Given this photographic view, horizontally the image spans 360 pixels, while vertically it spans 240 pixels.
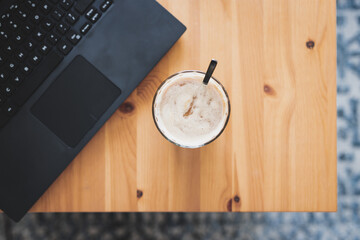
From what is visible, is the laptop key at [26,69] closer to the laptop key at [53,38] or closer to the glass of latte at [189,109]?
the laptop key at [53,38]

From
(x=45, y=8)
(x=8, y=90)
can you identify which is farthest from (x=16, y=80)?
(x=45, y=8)

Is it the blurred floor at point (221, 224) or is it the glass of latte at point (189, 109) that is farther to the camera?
the blurred floor at point (221, 224)

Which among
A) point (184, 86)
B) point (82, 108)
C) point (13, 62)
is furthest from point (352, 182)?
point (13, 62)

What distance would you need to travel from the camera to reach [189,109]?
495mm

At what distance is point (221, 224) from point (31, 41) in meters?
0.73

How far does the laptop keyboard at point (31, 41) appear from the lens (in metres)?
0.47

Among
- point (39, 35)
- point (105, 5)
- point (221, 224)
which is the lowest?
point (221, 224)

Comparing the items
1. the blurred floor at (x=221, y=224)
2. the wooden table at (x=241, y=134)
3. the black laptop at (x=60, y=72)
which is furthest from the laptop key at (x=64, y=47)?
the blurred floor at (x=221, y=224)

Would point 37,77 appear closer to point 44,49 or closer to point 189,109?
point 44,49

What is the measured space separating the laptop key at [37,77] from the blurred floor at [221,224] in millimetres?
554

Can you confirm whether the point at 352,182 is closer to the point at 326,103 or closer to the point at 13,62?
the point at 326,103

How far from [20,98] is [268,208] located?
0.44 m

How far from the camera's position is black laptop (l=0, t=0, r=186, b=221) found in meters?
0.47

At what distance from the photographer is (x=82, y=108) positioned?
19.1 inches
